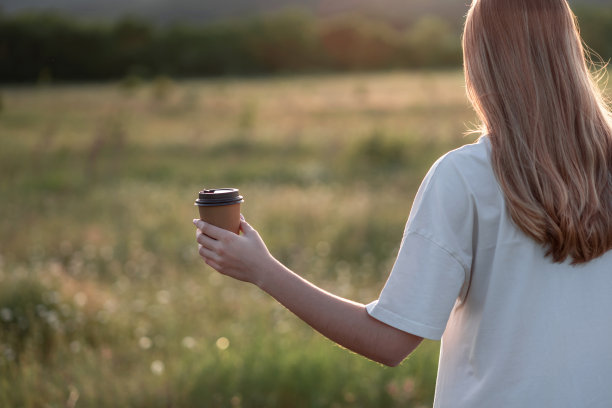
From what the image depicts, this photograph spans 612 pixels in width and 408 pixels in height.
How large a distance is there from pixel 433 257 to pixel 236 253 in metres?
0.46

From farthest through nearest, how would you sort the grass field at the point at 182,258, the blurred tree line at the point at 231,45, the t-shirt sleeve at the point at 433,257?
1. the blurred tree line at the point at 231,45
2. the grass field at the point at 182,258
3. the t-shirt sleeve at the point at 433,257

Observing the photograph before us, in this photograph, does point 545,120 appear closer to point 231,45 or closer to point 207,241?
point 207,241

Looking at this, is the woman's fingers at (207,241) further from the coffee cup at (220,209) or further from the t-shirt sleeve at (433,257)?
the t-shirt sleeve at (433,257)

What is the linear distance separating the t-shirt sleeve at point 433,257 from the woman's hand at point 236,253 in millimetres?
306

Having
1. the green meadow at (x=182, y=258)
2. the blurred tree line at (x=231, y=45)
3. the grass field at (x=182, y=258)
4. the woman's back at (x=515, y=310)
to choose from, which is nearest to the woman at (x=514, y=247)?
the woman's back at (x=515, y=310)

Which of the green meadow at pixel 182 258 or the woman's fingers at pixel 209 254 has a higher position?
the woman's fingers at pixel 209 254

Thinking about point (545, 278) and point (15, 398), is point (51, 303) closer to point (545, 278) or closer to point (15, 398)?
point (15, 398)

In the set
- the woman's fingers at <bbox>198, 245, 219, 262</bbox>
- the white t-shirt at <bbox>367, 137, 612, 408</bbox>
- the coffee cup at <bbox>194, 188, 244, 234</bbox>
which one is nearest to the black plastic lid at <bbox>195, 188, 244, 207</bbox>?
the coffee cup at <bbox>194, 188, 244, 234</bbox>

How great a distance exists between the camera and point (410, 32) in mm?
50062

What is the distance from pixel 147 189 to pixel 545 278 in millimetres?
10308

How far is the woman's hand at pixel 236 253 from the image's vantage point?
151cm

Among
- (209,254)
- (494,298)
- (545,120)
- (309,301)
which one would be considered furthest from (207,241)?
(545,120)

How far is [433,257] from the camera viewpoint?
1.33 metres

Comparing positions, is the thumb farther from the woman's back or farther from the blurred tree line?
the blurred tree line
